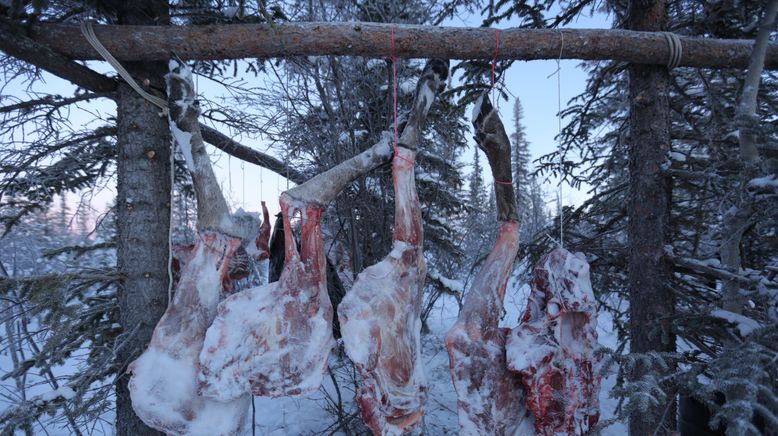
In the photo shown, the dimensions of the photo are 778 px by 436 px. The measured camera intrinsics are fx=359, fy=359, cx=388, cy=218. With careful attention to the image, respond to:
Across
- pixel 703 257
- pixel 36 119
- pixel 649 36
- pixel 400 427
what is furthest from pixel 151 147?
pixel 703 257

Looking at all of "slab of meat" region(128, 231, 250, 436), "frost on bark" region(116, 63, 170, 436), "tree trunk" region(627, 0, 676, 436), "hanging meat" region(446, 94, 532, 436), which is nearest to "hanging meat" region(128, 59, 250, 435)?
"slab of meat" region(128, 231, 250, 436)

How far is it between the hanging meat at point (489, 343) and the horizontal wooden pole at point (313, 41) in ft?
1.41

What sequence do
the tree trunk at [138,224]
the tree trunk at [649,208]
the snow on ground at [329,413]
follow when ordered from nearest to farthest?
1. the tree trunk at [138,224]
2. the tree trunk at [649,208]
3. the snow on ground at [329,413]

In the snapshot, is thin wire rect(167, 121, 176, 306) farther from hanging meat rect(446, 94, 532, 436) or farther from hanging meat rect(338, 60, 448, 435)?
hanging meat rect(446, 94, 532, 436)

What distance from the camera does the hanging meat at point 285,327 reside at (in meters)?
1.89

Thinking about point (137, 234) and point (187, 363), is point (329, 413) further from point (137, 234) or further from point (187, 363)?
point (137, 234)

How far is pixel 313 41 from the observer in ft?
6.97

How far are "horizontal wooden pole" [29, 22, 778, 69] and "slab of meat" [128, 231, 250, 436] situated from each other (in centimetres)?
112

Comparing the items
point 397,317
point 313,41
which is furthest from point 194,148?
point 397,317

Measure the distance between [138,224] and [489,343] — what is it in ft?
7.50

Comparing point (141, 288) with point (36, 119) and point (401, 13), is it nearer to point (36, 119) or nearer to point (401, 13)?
point (36, 119)

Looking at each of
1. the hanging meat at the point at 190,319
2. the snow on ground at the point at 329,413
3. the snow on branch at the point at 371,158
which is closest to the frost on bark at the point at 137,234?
the hanging meat at the point at 190,319

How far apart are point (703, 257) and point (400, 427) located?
2365mm

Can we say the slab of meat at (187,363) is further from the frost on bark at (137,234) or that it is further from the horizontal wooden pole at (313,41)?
the horizontal wooden pole at (313,41)
